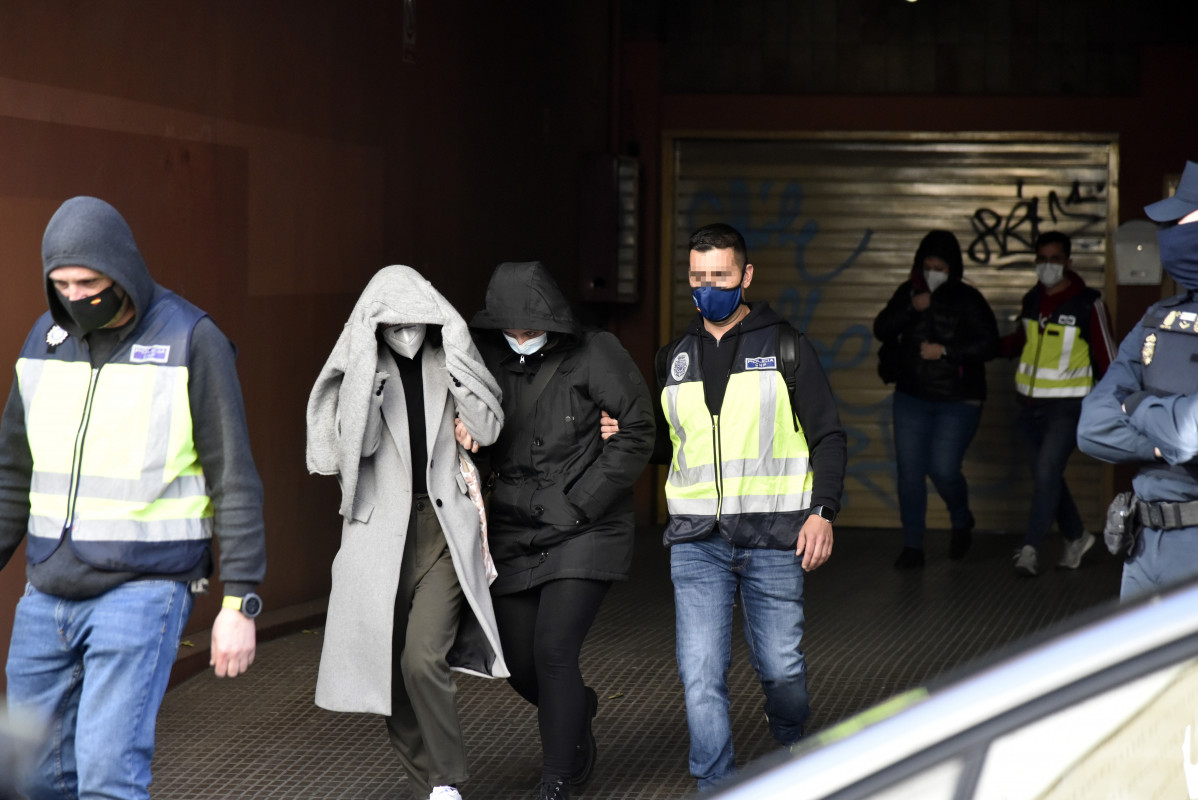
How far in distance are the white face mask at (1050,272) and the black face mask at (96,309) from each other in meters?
6.96

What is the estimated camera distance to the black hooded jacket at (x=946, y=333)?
8.95 m

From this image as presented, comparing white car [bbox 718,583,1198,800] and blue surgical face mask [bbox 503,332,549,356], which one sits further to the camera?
blue surgical face mask [bbox 503,332,549,356]

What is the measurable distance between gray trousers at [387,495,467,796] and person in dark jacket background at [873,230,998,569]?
500cm

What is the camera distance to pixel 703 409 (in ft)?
15.5

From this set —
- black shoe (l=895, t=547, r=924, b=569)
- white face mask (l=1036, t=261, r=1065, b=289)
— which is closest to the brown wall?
black shoe (l=895, t=547, r=924, b=569)

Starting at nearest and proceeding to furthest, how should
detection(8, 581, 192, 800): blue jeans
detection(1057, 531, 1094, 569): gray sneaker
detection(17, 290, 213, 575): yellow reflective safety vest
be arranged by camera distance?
detection(8, 581, 192, 800): blue jeans
detection(17, 290, 213, 575): yellow reflective safety vest
detection(1057, 531, 1094, 569): gray sneaker

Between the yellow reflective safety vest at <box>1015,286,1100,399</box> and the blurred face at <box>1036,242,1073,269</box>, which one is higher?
the blurred face at <box>1036,242,1073,269</box>

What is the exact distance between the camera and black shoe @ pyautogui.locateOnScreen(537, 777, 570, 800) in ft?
15.1

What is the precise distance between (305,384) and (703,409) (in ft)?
10.6

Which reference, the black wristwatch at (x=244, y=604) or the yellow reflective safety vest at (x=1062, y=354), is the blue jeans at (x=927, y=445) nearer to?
the yellow reflective safety vest at (x=1062, y=354)

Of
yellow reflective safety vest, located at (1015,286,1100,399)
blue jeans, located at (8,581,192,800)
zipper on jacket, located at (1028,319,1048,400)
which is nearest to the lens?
blue jeans, located at (8,581,192,800)

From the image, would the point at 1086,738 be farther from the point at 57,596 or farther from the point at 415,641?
the point at 415,641

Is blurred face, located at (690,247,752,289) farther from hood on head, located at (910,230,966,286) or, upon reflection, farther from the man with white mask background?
the man with white mask background

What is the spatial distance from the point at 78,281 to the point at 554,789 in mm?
2219
